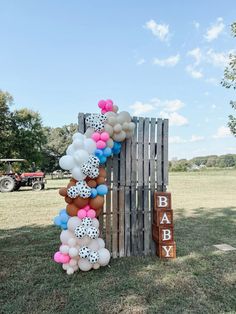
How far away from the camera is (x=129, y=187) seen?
439cm

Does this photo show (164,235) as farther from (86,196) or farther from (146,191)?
(86,196)

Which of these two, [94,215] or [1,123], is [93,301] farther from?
[1,123]

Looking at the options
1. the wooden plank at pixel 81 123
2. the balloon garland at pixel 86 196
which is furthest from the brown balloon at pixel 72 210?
the wooden plank at pixel 81 123

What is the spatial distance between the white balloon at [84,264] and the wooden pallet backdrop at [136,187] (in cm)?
58

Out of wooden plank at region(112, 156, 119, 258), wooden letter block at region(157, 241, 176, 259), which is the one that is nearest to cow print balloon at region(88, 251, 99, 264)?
wooden plank at region(112, 156, 119, 258)

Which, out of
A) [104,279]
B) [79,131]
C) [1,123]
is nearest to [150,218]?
[104,279]

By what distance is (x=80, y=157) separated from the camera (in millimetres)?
3676

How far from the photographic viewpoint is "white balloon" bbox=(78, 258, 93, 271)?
374cm

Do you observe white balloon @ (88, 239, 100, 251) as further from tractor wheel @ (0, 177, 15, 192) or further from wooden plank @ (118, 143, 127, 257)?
tractor wheel @ (0, 177, 15, 192)

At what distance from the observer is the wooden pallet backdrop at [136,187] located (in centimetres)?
430

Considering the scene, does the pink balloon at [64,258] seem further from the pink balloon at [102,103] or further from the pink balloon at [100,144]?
the pink balloon at [102,103]

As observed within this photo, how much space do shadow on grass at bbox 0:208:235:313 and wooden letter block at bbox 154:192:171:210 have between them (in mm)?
768

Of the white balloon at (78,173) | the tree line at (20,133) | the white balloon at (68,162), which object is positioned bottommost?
the white balloon at (78,173)

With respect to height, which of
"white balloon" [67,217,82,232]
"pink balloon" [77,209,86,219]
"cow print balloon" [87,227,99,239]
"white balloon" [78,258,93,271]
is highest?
"pink balloon" [77,209,86,219]
